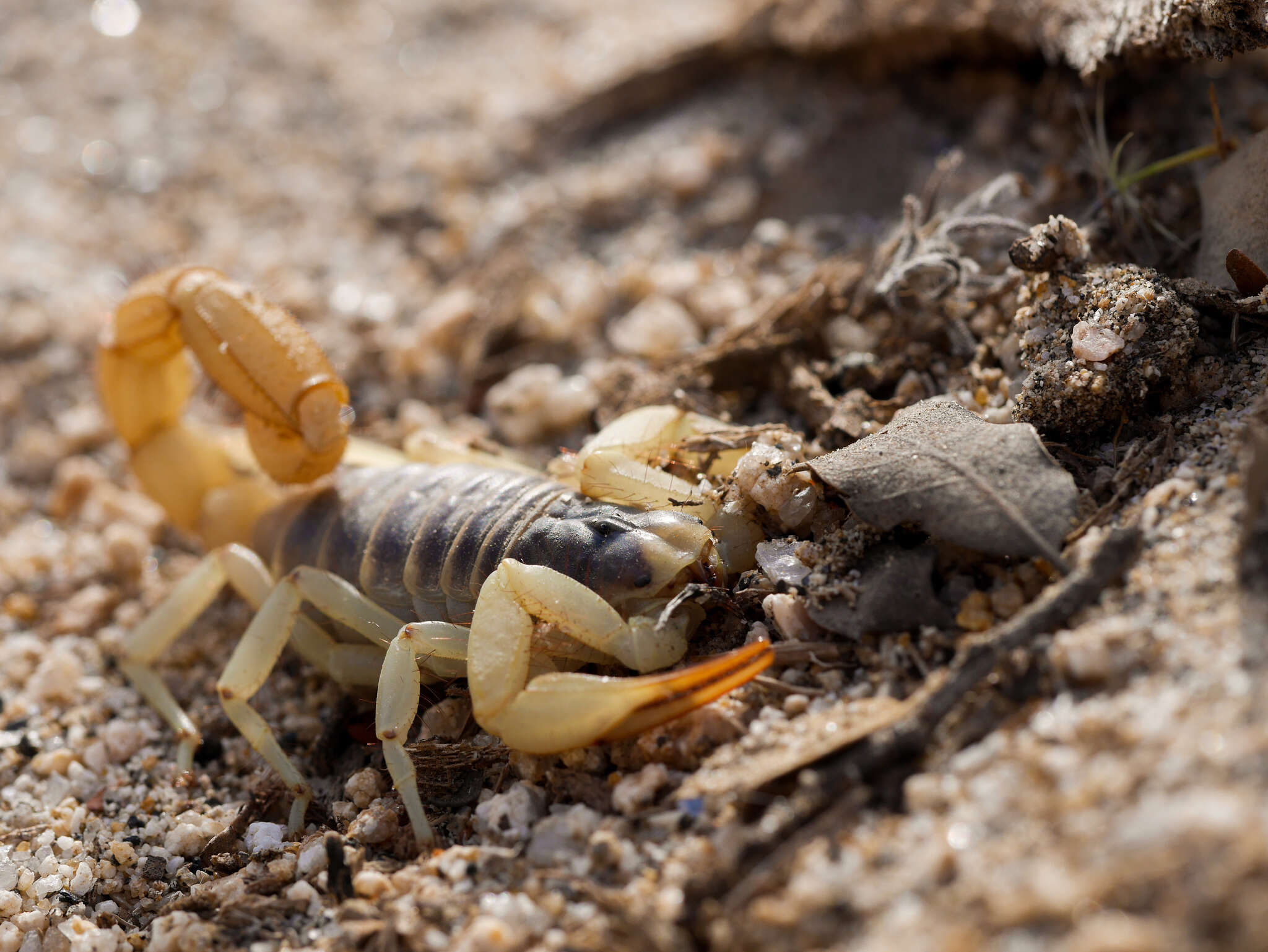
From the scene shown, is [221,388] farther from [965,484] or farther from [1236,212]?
[1236,212]

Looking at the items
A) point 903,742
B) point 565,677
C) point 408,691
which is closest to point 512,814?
point 565,677

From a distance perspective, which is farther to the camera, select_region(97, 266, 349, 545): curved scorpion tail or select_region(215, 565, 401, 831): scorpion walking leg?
select_region(97, 266, 349, 545): curved scorpion tail

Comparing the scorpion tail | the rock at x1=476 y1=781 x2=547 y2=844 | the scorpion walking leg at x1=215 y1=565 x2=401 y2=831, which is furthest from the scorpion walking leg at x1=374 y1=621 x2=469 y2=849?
the scorpion tail

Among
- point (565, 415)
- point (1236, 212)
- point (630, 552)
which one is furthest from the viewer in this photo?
point (565, 415)

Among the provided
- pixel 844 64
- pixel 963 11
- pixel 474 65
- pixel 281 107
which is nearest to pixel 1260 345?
pixel 963 11

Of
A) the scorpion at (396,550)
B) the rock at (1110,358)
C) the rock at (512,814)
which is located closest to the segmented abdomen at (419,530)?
the scorpion at (396,550)

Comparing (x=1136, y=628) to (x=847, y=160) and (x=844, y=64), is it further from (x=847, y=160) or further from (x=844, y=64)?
(x=844, y=64)

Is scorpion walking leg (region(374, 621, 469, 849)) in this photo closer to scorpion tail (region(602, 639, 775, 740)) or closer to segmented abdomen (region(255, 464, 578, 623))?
segmented abdomen (region(255, 464, 578, 623))
